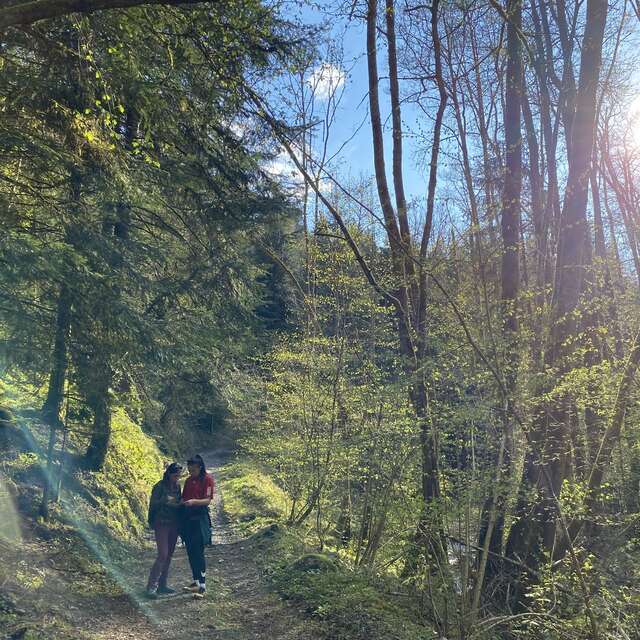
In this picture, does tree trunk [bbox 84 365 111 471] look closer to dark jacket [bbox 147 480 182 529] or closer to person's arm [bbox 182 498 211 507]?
dark jacket [bbox 147 480 182 529]

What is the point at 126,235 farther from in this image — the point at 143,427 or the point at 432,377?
the point at 143,427

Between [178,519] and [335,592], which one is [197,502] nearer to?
[178,519]

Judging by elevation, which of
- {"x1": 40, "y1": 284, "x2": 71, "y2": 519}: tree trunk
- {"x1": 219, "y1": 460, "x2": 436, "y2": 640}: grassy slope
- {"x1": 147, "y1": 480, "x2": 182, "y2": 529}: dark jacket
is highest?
{"x1": 40, "y1": 284, "x2": 71, "y2": 519}: tree trunk

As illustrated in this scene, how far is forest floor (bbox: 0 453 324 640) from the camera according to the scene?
16.4 ft

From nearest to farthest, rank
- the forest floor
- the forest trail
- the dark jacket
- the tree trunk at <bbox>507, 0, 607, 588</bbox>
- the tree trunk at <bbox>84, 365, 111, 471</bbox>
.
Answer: the forest floor < the forest trail < the tree trunk at <bbox>507, 0, 607, 588</bbox> < the dark jacket < the tree trunk at <bbox>84, 365, 111, 471</bbox>

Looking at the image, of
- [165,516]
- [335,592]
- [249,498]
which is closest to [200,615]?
[165,516]

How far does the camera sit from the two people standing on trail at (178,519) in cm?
597

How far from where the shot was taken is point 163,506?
19.5ft

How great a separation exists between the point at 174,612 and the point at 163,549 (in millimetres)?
666

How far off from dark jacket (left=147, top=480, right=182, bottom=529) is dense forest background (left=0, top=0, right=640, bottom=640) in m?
2.09

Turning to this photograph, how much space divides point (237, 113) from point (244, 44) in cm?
294

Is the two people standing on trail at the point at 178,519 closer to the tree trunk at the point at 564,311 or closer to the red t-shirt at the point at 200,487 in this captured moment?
the red t-shirt at the point at 200,487

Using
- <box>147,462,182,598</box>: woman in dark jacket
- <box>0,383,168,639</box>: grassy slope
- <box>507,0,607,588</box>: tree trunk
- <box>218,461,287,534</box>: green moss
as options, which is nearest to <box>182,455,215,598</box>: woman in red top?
<box>147,462,182,598</box>: woman in dark jacket

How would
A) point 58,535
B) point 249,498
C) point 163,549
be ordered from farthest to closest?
point 249,498 < point 58,535 < point 163,549
